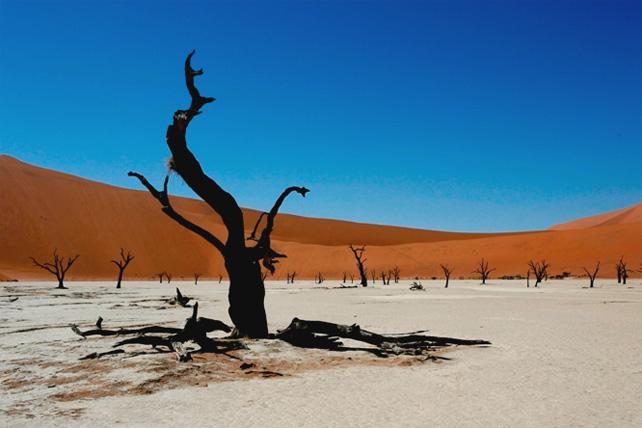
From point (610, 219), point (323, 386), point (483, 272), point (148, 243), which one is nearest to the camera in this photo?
point (323, 386)

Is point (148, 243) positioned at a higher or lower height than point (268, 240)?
A: higher

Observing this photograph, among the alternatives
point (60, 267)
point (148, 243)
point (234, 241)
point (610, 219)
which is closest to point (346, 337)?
point (234, 241)

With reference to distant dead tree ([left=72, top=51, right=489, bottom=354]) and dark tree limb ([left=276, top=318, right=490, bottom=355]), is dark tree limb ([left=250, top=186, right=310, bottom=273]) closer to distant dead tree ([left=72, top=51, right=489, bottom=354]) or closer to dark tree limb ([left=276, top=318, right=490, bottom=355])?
distant dead tree ([left=72, top=51, right=489, bottom=354])

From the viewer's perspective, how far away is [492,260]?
80062 millimetres

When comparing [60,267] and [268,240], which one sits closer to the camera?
[268,240]

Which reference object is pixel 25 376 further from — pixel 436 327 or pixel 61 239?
pixel 61 239

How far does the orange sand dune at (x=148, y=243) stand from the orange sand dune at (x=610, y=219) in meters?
50.0

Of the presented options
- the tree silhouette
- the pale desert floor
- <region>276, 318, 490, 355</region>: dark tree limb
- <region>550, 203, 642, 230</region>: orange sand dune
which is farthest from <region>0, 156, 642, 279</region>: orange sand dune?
the pale desert floor

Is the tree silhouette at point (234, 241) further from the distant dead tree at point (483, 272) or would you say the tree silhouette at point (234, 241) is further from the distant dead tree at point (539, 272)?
the distant dead tree at point (483, 272)

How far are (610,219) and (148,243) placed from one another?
114853 mm

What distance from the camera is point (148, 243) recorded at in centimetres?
8638

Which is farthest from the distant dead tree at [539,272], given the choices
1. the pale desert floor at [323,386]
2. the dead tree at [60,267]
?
the pale desert floor at [323,386]

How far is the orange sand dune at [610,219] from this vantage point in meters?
132

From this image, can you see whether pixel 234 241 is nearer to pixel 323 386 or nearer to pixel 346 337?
pixel 346 337
